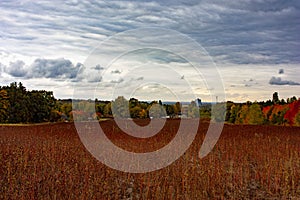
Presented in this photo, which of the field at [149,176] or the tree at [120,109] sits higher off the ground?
the tree at [120,109]

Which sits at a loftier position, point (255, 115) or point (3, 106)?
point (3, 106)

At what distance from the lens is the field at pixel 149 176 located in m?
6.15

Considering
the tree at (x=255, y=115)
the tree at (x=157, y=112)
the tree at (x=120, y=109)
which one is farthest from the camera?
the tree at (x=255, y=115)

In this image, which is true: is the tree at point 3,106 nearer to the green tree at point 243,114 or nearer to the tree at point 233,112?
the green tree at point 243,114

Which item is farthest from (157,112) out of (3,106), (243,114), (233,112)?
(233,112)

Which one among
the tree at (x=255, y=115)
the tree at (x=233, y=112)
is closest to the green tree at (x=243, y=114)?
the tree at (x=255, y=115)

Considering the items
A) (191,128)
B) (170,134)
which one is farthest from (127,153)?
(191,128)

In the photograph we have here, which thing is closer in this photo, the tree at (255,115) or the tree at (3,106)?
the tree at (3,106)

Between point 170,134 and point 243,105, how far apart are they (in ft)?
91.2

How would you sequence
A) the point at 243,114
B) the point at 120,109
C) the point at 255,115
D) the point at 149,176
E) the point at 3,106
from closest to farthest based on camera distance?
1. the point at 149,176
2. the point at 120,109
3. the point at 3,106
4. the point at 255,115
5. the point at 243,114

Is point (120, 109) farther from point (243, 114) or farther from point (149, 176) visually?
point (243, 114)

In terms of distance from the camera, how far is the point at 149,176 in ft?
23.7

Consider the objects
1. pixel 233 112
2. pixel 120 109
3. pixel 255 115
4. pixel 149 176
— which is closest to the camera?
pixel 149 176

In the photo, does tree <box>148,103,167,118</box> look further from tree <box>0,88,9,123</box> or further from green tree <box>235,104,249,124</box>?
green tree <box>235,104,249,124</box>
